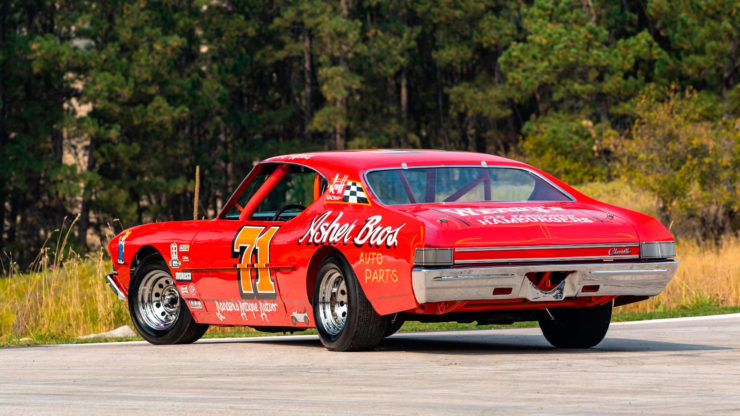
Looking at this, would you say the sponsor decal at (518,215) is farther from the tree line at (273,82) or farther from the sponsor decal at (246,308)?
the tree line at (273,82)

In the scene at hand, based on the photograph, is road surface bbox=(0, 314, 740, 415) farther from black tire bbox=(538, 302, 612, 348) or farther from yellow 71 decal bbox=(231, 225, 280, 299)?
yellow 71 decal bbox=(231, 225, 280, 299)

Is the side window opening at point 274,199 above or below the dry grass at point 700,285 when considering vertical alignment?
above

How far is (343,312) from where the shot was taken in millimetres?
9969

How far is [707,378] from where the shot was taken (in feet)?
26.7

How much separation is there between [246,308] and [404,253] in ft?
7.46

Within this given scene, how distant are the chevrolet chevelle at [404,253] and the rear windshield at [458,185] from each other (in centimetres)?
1

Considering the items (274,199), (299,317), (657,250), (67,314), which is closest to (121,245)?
(274,199)

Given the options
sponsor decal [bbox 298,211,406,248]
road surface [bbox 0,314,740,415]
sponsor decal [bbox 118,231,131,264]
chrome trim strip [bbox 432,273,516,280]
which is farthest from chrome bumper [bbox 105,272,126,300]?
chrome trim strip [bbox 432,273,516,280]

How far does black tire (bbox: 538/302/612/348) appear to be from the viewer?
10445mm

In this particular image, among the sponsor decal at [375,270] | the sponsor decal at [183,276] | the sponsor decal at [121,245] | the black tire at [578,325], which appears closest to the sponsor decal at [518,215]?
the sponsor decal at [375,270]

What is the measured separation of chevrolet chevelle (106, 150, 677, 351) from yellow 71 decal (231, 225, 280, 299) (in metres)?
0.01

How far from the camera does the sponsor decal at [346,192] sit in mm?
9922

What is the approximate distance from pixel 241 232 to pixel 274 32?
5910 centimetres

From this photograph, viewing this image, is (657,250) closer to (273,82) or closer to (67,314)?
(67,314)
